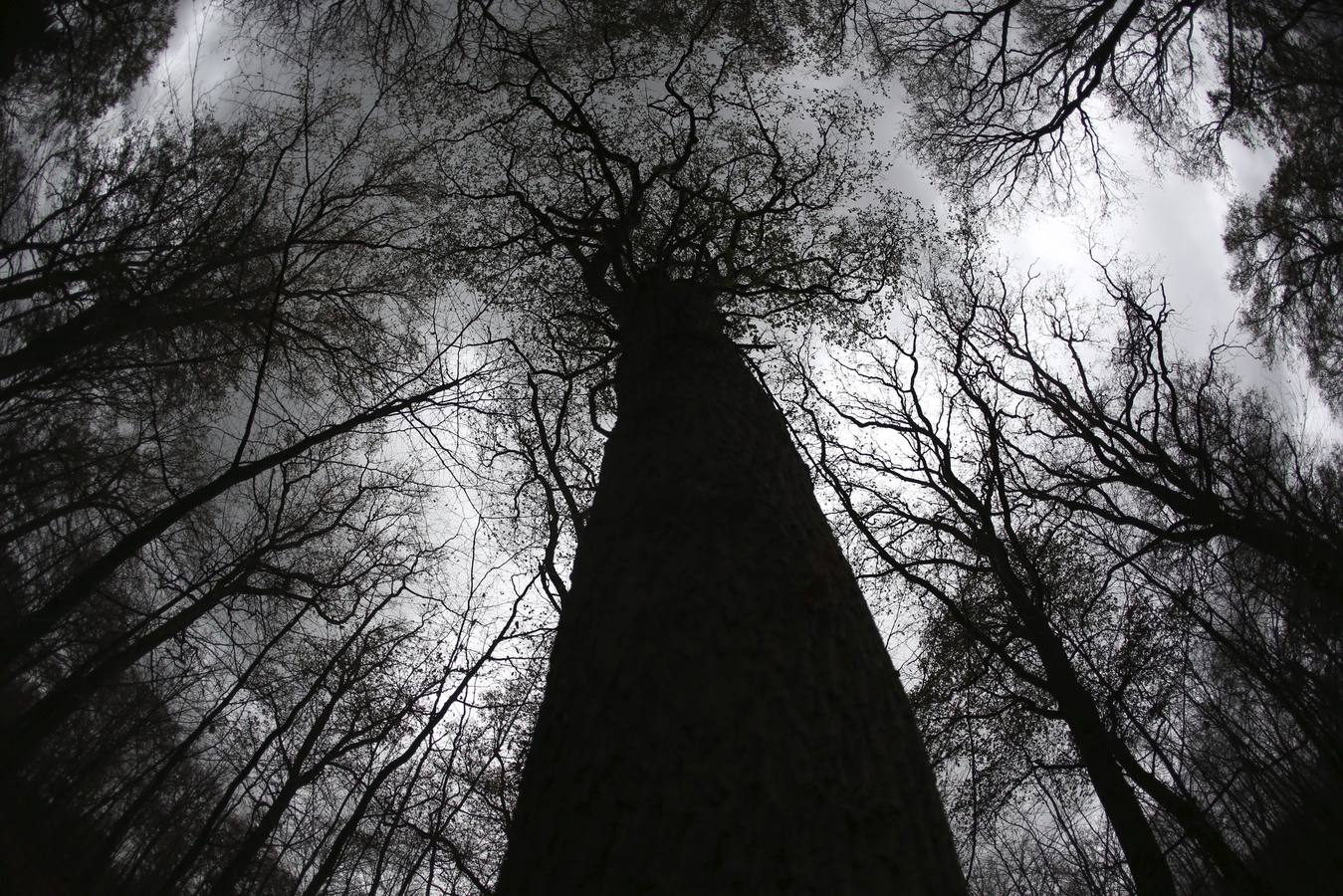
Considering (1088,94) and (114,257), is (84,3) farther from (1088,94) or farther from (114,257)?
(1088,94)

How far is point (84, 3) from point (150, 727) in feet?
25.9

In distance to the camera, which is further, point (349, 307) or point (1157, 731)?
point (349, 307)

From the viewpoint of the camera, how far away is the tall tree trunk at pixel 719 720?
3.91ft

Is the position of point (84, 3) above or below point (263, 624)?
above

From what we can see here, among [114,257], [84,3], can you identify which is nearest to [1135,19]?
[114,257]

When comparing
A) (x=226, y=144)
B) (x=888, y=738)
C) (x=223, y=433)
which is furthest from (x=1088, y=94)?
(x=223, y=433)

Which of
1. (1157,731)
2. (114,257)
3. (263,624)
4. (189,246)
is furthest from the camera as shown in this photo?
(263,624)

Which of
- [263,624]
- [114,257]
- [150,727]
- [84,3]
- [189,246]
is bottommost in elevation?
[150,727]

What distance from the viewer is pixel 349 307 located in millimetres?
7512

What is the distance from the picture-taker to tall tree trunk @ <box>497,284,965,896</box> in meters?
1.19

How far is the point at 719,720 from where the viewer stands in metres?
1.41

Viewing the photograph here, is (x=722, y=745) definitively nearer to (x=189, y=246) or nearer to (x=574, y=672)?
(x=574, y=672)

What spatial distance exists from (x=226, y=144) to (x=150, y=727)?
6.63 meters

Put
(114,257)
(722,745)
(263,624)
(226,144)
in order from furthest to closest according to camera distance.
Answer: (263,624) < (226,144) < (114,257) < (722,745)
